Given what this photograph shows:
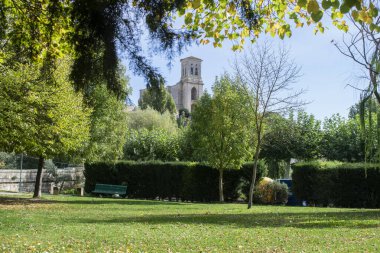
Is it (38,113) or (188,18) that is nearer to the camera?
(188,18)

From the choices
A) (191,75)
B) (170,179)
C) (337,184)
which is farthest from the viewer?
(191,75)

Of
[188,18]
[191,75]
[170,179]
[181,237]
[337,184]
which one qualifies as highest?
[191,75]

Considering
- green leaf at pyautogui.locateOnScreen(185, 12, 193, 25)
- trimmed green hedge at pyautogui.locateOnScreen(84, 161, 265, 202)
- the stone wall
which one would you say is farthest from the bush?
green leaf at pyautogui.locateOnScreen(185, 12, 193, 25)

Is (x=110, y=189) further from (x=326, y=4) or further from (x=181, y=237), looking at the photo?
(x=326, y=4)

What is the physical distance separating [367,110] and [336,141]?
28.7 m

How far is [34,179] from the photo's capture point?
33.4 m

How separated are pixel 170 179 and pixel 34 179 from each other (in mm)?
10697

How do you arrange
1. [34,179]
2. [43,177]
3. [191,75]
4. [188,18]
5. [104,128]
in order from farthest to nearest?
[191,75], [34,179], [43,177], [104,128], [188,18]

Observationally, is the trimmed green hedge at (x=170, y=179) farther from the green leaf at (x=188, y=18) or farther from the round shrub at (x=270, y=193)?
the green leaf at (x=188, y=18)

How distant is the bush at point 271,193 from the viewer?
2728 centimetres

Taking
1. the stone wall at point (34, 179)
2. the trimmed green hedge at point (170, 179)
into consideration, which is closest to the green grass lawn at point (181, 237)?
the trimmed green hedge at point (170, 179)

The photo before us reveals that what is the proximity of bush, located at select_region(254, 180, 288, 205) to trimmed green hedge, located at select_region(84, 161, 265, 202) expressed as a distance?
0.98m

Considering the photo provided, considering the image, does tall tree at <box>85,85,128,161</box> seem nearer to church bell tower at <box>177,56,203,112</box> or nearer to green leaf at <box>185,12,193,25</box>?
church bell tower at <box>177,56,203,112</box>

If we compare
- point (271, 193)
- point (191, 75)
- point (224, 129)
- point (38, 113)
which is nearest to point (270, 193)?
point (271, 193)
